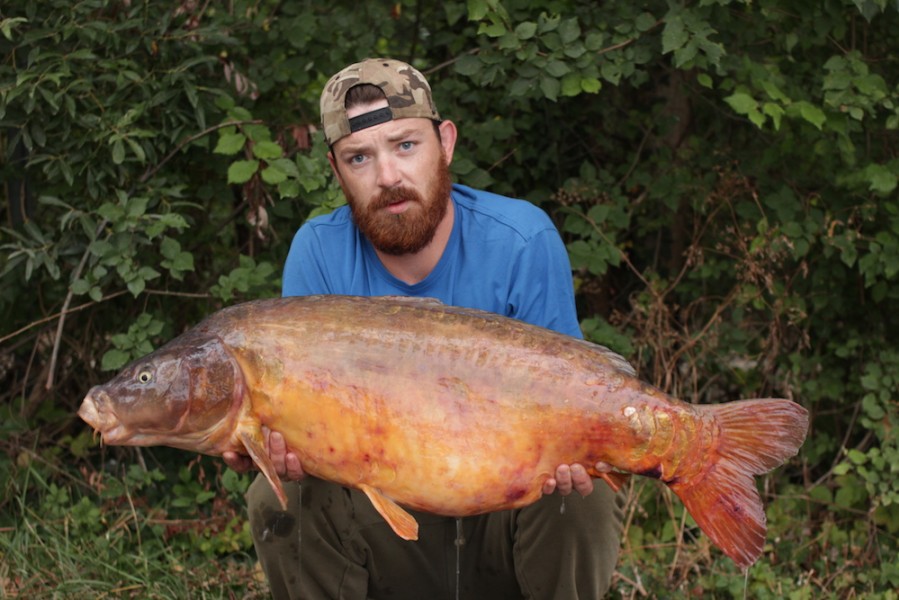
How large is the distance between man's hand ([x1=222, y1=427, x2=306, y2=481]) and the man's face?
2.07ft

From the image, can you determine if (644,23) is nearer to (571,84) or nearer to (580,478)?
(571,84)

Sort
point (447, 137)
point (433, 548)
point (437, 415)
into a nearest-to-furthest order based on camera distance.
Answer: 1. point (437, 415)
2. point (433, 548)
3. point (447, 137)

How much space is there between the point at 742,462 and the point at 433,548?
861mm

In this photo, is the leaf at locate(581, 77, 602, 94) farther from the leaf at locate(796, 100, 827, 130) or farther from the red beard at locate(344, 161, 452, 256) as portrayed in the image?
the red beard at locate(344, 161, 452, 256)

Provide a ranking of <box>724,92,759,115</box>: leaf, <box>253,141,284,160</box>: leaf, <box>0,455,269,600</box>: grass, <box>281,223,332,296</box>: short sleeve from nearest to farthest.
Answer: <box>281,223,332,296</box>: short sleeve < <box>0,455,269,600</box>: grass < <box>724,92,759,115</box>: leaf < <box>253,141,284,160</box>: leaf

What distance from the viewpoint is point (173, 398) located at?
2.31 metres

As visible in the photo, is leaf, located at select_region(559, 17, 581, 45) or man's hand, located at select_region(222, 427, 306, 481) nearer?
man's hand, located at select_region(222, 427, 306, 481)

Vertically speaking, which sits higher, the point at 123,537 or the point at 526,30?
the point at 526,30

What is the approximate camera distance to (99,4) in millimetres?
3465

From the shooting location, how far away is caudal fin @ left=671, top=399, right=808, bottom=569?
235cm

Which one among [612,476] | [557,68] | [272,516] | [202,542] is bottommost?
[202,542]

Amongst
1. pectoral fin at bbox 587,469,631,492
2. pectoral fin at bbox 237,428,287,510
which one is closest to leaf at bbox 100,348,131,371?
pectoral fin at bbox 237,428,287,510

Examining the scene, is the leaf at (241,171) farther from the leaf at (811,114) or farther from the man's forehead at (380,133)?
the leaf at (811,114)

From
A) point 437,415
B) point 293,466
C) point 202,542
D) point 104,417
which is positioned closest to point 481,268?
point 437,415
